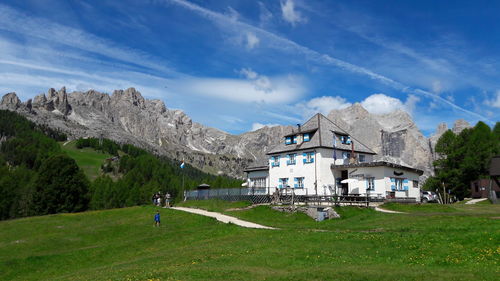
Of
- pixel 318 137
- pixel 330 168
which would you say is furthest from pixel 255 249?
pixel 318 137

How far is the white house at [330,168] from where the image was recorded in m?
52.0

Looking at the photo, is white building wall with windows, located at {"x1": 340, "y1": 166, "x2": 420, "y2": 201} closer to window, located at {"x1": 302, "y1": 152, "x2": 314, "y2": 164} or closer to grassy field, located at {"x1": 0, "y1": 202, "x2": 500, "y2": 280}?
window, located at {"x1": 302, "y1": 152, "x2": 314, "y2": 164}

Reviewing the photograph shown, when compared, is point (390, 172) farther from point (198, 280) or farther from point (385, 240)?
point (198, 280)

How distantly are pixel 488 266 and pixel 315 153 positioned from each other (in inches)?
1598

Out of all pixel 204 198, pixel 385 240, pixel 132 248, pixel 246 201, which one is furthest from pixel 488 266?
pixel 204 198

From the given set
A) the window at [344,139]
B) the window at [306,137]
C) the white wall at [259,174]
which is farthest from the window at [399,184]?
the white wall at [259,174]

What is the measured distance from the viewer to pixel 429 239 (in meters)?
22.4

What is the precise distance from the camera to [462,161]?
280 feet

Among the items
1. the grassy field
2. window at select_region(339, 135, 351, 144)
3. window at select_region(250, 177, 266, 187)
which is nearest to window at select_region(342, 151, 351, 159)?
window at select_region(339, 135, 351, 144)

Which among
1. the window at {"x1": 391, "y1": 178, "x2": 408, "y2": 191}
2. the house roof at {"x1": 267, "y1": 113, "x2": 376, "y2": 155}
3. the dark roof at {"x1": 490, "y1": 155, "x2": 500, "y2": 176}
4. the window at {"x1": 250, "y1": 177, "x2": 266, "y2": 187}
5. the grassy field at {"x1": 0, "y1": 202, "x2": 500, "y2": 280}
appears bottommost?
the grassy field at {"x1": 0, "y1": 202, "x2": 500, "y2": 280}

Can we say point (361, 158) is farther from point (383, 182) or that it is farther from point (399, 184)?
point (383, 182)

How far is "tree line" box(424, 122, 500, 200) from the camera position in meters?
83.2

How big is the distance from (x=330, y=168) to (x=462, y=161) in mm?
43343

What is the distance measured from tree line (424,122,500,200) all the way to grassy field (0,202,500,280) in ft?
156
